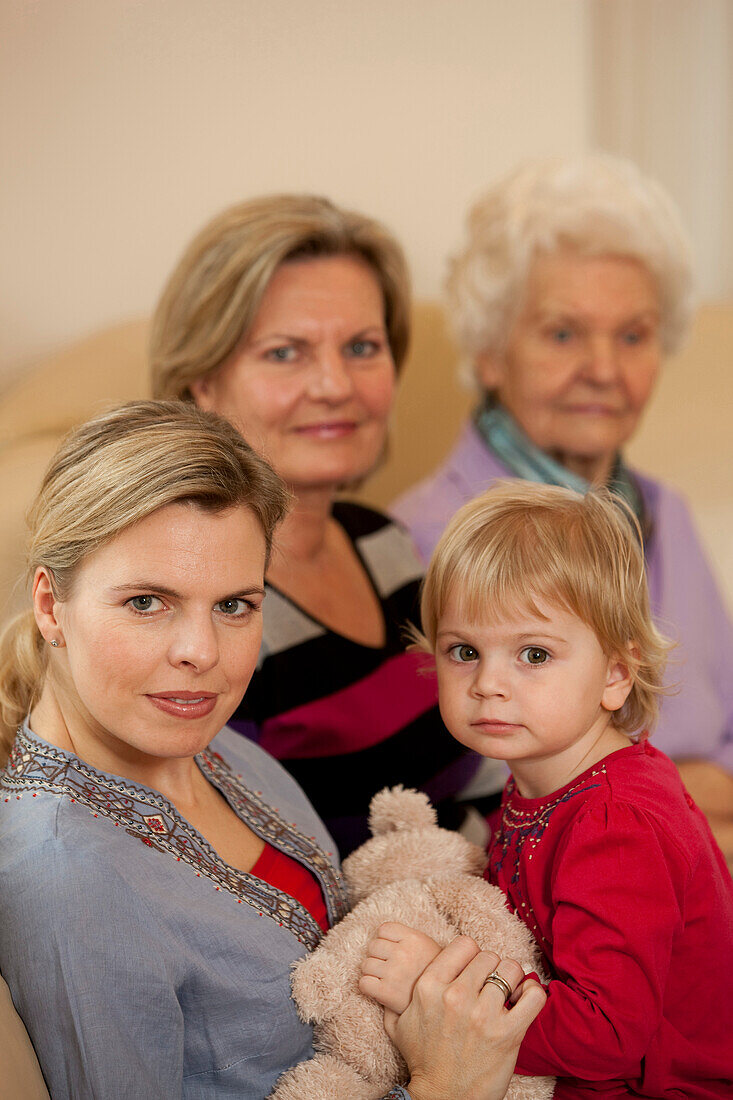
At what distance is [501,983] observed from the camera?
1.00 metres

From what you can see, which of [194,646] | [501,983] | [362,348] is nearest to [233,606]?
[194,646]

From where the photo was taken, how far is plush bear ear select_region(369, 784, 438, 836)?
122 cm

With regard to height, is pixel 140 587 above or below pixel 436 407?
above

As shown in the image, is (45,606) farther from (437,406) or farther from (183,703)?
(437,406)

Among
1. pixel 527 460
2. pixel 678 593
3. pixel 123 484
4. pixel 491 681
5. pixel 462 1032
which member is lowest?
pixel 678 593

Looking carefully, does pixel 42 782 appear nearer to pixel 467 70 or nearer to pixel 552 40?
→ pixel 467 70

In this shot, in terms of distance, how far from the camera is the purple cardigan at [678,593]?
6.55ft

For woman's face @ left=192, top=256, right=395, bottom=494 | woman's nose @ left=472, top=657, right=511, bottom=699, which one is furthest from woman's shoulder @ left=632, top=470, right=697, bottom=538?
woman's nose @ left=472, top=657, right=511, bottom=699

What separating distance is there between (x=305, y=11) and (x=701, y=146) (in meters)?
1.40

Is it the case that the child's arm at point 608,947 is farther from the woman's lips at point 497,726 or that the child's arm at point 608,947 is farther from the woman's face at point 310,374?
the woman's face at point 310,374

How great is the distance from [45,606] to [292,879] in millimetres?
386

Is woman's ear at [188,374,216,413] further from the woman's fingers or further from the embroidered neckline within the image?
the woman's fingers

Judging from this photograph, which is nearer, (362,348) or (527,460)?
(362,348)

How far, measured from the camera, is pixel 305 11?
7.37 ft
